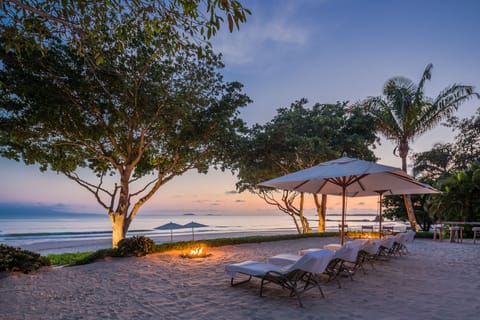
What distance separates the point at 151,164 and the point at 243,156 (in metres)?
4.39

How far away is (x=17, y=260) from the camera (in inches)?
273

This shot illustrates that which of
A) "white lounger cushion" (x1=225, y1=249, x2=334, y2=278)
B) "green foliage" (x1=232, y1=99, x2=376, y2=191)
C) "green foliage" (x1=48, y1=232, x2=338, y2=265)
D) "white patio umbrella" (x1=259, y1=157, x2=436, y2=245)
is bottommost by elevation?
"green foliage" (x1=48, y1=232, x2=338, y2=265)

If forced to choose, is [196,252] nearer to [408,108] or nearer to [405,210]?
[408,108]

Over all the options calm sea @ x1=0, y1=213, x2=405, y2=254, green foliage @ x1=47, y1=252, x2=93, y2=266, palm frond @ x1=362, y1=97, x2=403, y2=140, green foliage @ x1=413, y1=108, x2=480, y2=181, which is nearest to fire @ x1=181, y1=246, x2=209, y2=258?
calm sea @ x1=0, y1=213, x2=405, y2=254

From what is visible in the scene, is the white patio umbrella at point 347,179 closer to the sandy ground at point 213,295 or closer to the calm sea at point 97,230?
the sandy ground at point 213,295

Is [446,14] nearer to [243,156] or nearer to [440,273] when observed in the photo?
[440,273]

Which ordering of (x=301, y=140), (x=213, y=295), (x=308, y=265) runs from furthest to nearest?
(x=301, y=140)
(x=213, y=295)
(x=308, y=265)

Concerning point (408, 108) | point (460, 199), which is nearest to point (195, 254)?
point (408, 108)

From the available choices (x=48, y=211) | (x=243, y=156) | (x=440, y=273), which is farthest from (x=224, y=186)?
(x=48, y=211)

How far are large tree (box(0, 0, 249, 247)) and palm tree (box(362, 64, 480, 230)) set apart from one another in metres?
8.99

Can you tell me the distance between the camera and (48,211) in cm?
6644

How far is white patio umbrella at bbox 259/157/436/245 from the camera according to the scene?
6.00 metres

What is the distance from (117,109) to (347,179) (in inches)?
301

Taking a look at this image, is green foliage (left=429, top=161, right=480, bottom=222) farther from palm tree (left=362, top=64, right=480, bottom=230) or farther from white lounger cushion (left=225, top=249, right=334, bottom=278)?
white lounger cushion (left=225, top=249, right=334, bottom=278)
